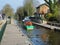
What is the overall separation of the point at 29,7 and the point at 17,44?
329ft

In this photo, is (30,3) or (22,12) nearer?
(30,3)

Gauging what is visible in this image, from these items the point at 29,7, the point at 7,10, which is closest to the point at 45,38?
the point at 29,7

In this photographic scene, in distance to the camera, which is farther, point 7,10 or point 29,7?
point 7,10

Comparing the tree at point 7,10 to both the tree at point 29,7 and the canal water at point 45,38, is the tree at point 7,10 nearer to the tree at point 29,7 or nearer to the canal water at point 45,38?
Result: the tree at point 29,7

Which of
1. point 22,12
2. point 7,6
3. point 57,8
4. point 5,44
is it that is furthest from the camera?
point 7,6

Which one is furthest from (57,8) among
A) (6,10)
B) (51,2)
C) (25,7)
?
(6,10)

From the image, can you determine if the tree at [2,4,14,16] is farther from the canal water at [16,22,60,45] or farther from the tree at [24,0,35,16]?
the canal water at [16,22,60,45]

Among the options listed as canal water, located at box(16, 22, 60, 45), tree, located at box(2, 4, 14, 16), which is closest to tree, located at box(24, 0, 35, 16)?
tree, located at box(2, 4, 14, 16)

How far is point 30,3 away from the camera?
378 feet

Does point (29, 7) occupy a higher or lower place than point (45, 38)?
higher

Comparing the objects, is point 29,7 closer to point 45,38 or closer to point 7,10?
point 7,10

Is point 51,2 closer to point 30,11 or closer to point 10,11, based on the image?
point 30,11

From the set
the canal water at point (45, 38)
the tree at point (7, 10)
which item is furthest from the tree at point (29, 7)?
the canal water at point (45, 38)

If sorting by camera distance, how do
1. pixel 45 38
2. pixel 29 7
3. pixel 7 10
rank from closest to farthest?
pixel 45 38 < pixel 29 7 < pixel 7 10
